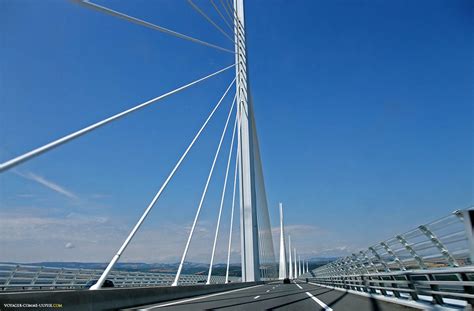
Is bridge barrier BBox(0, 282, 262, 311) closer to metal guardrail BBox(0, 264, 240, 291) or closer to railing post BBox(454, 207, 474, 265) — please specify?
railing post BBox(454, 207, 474, 265)

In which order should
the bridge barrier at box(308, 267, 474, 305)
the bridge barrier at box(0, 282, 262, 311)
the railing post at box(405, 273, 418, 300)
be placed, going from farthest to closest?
the railing post at box(405, 273, 418, 300), the bridge barrier at box(308, 267, 474, 305), the bridge barrier at box(0, 282, 262, 311)

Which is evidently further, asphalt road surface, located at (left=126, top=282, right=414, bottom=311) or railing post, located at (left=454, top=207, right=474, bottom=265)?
asphalt road surface, located at (left=126, top=282, right=414, bottom=311)

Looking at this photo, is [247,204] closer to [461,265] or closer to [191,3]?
[191,3]

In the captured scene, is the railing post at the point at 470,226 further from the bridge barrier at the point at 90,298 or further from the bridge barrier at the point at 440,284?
the bridge barrier at the point at 90,298

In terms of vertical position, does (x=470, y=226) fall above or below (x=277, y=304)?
below

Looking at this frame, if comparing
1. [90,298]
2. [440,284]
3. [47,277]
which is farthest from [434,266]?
[47,277]

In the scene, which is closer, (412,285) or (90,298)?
(90,298)

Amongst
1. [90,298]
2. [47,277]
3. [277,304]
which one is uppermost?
[47,277]

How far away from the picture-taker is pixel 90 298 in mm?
8945

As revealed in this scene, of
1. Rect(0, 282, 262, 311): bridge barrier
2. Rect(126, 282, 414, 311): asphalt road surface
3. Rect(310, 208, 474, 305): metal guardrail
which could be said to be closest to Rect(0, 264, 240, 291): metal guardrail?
Rect(0, 282, 262, 311): bridge barrier

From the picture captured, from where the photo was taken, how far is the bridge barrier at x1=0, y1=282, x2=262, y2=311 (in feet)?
23.7

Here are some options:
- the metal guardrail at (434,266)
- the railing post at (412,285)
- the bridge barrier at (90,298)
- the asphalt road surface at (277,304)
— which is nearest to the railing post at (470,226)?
the metal guardrail at (434,266)

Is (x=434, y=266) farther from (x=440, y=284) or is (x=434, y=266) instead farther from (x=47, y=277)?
(x=47, y=277)

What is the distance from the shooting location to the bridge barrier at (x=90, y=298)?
7235 millimetres
